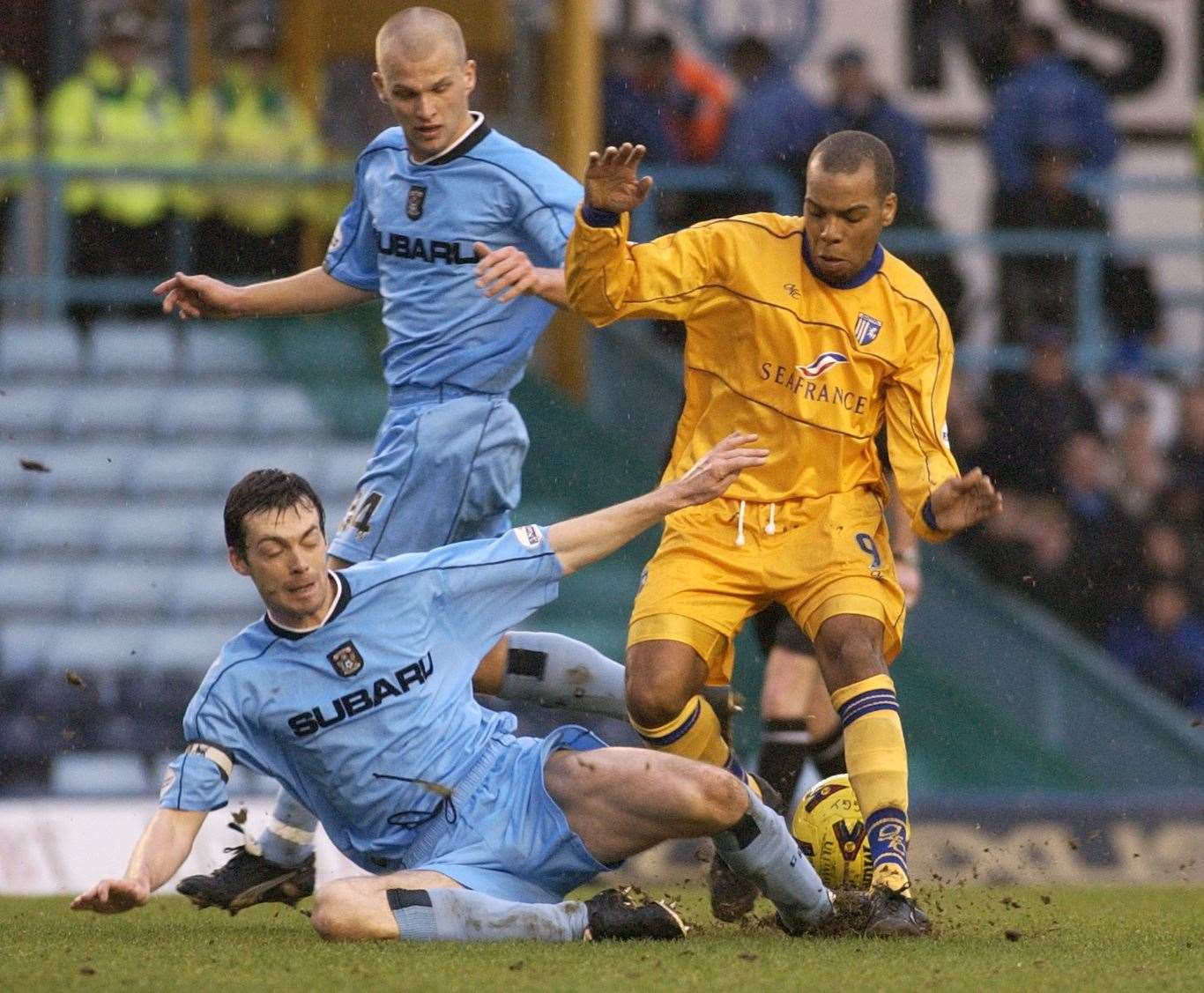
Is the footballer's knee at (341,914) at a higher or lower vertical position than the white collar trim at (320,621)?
lower

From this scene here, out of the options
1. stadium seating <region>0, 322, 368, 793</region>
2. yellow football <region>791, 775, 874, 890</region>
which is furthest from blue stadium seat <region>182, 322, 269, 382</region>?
yellow football <region>791, 775, 874, 890</region>

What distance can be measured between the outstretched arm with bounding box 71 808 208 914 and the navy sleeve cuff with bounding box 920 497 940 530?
2047 mm

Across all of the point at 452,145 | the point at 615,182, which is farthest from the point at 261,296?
the point at 615,182

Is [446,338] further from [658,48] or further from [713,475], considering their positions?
[658,48]

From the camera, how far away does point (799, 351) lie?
267 inches

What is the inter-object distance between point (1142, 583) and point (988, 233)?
2233 mm

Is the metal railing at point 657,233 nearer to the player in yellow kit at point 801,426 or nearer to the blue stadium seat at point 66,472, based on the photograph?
the blue stadium seat at point 66,472

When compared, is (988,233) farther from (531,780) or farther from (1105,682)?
(531,780)

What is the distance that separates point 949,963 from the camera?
5930 millimetres

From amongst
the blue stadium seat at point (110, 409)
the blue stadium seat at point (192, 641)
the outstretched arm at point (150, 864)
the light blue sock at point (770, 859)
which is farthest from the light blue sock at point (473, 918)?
the blue stadium seat at point (110, 409)

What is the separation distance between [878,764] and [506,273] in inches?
65.5

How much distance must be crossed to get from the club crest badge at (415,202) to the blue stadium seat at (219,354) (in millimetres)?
6422

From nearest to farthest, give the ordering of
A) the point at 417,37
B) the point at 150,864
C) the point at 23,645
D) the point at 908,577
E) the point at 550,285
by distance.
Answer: the point at 150,864, the point at 550,285, the point at 417,37, the point at 908,577, the point at 23,645

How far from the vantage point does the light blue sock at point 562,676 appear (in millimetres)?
7434
